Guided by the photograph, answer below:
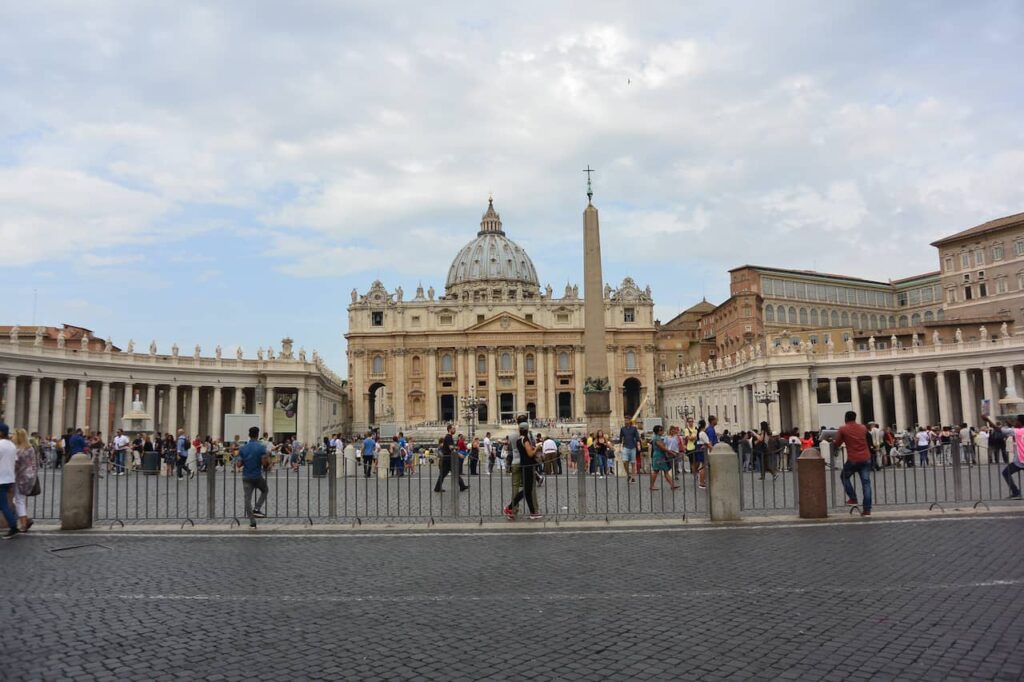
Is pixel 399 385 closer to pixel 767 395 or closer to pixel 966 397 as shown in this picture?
pixel 767 395

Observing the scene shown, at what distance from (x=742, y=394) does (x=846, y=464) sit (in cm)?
4394

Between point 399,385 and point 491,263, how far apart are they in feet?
111

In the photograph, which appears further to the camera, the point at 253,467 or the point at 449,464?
the point at 449,464

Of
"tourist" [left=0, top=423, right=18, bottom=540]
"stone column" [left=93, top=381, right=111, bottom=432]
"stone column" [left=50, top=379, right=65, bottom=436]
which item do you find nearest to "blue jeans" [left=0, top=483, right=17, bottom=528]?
"tourist" [left=0, top=423, right=18, bottom=540]

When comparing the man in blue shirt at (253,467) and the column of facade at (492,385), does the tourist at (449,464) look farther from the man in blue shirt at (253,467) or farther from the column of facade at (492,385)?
the column of facade at (492,385)

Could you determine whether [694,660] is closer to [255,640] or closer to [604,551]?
[255,640]

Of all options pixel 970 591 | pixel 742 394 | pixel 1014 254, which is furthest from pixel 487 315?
pixel 970 591

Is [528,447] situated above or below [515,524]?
above

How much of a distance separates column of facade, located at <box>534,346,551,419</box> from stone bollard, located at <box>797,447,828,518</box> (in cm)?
6998

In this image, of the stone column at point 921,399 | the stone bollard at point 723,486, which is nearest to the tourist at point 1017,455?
the stone bollard at point 723,486

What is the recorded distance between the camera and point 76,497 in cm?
1105

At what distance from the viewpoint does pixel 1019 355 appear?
41031 millimetres

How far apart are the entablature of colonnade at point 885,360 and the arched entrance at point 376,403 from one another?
3898 centimetres

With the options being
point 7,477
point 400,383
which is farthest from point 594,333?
point 400,383
